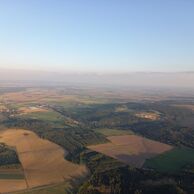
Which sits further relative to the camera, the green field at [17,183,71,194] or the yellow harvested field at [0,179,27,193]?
the yellow harvested field at [0,179,27,193]

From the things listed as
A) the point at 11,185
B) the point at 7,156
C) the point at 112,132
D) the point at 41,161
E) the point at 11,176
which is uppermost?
the point at 7,156

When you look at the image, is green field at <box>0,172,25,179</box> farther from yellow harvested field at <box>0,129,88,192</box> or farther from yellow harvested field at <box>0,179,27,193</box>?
yellow harvested field at <box>0,179,27,193</box>

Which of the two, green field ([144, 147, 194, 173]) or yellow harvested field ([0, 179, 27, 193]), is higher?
yellow harvested field ([0, 179, 27, 193])

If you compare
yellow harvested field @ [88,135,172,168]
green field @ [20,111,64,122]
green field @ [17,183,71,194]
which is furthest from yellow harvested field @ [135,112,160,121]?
green field @ [17,183,71,194]

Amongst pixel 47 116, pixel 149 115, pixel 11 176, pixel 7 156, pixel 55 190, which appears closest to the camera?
pixel 55 190

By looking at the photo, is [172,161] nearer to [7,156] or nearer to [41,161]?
[41,161]

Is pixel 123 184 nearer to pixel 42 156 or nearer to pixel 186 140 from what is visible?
pixel 42 156

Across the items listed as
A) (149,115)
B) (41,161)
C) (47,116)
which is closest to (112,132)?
(47,116)
